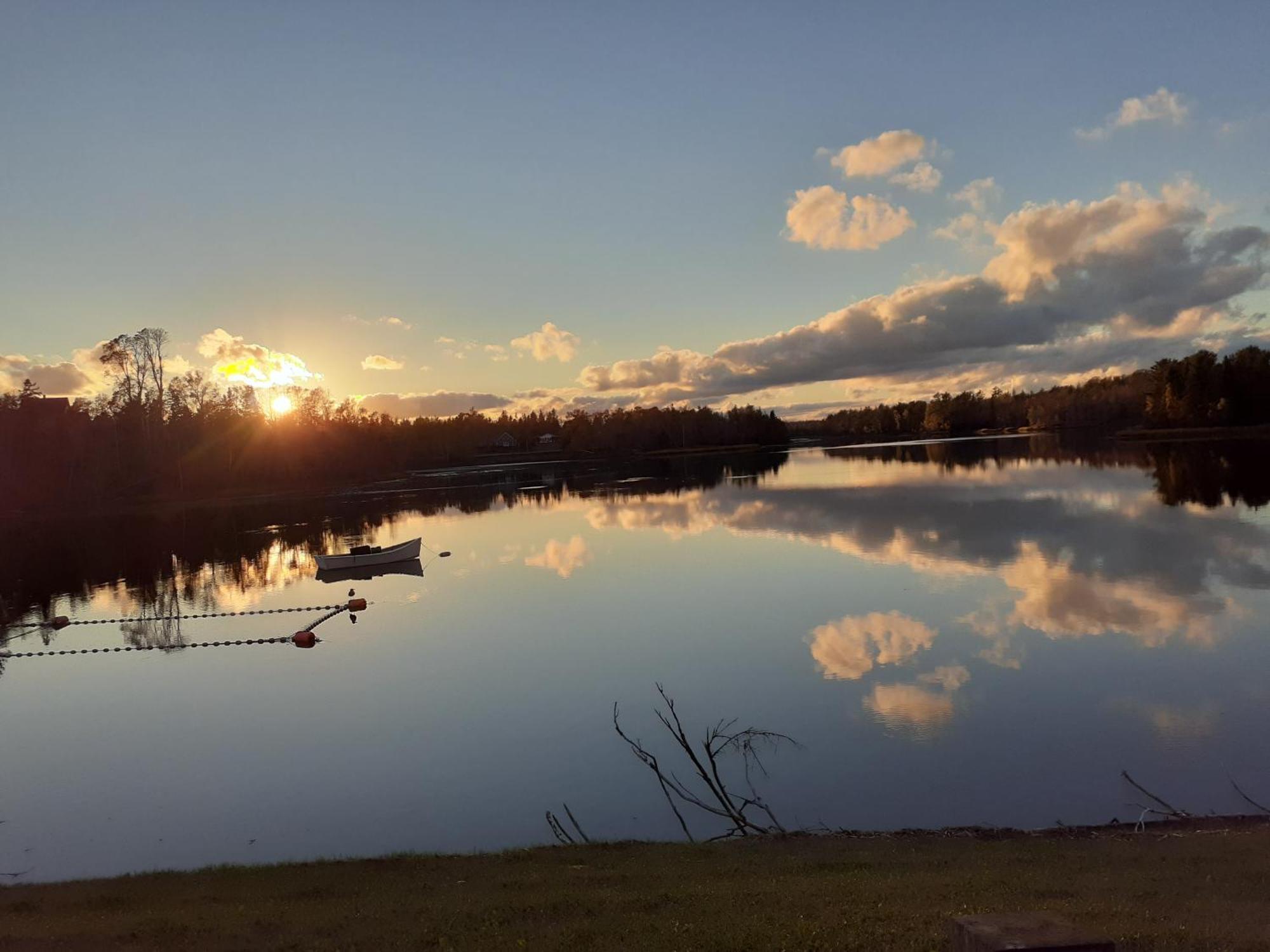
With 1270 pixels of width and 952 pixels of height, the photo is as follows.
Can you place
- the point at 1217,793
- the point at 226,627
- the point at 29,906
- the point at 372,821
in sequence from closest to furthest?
the point at 29,906, the point at 1217,793, the point at 372,821, the point at 226,627

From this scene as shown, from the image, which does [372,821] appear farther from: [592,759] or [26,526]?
[26,526]

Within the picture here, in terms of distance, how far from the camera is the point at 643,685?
698 inches

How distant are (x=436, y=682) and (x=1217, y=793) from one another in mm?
15664

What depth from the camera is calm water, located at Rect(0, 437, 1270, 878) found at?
1187 cm

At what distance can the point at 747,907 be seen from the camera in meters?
7.04

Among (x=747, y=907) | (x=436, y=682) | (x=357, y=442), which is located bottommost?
(x=436, y=682)

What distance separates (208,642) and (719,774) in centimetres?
2082

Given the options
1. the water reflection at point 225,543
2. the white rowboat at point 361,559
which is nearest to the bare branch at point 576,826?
the water reflection at point 225,543

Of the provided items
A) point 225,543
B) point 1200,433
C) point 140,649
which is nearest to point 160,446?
point 225,543

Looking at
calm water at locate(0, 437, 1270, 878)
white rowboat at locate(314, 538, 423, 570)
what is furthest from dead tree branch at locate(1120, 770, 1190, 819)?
white rowboat at locate(314, 538, 423, 570)

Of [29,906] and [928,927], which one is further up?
[928,927]

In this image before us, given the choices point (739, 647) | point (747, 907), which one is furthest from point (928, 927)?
point (739, 647)

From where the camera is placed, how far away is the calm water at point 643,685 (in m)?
11.9

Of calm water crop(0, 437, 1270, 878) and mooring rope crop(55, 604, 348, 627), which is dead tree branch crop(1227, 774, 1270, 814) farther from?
mooring rope crop(55, 604, 348, 627)
